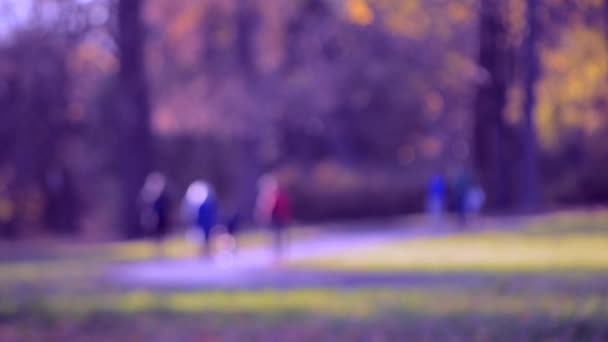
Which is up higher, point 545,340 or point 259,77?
point 545,340

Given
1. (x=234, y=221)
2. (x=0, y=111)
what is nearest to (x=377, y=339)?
(x=234, y=221)

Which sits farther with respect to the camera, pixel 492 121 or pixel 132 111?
pixel 132 111

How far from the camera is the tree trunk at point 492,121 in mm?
25734

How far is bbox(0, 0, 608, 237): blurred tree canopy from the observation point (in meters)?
32.5

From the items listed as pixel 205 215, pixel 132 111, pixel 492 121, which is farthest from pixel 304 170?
pixel 205 215

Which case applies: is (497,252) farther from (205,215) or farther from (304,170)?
(304,170)

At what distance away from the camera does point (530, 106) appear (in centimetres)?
2306

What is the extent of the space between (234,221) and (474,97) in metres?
17.0

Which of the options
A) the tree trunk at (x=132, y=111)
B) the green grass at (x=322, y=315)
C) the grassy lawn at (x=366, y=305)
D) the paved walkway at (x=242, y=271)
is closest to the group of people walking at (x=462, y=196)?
the paved walkway at (x=242, y=271)

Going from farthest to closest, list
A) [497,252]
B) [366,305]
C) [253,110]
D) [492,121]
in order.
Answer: [253,110]
[492,121]
[497,252]
[366,305]

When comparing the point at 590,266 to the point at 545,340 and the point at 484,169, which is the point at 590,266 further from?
the point at 484,169

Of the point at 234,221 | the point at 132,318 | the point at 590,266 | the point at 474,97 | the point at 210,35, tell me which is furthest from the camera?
the point at 474,97

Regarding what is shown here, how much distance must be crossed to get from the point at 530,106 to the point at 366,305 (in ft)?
34.0

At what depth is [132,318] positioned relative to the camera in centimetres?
1366
